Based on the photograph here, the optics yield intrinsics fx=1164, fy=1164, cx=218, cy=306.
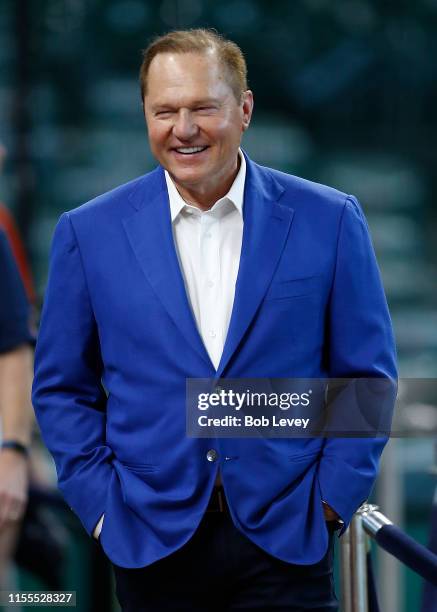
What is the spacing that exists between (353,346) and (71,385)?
39 cm

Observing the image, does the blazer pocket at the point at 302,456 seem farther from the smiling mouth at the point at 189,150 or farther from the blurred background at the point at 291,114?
the blurred background at the point at 291,114

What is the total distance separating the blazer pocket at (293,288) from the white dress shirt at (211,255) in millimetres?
58

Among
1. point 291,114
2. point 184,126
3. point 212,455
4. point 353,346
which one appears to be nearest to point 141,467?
point 212,455

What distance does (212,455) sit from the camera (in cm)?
151

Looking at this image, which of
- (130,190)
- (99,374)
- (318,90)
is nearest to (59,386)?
(99,374)

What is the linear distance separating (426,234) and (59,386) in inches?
104

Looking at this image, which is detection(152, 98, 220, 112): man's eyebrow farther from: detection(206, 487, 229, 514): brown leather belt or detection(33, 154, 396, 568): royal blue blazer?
detection(206, 487, 229, 514): brown leather belt

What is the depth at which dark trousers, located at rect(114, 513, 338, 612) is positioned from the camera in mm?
1483

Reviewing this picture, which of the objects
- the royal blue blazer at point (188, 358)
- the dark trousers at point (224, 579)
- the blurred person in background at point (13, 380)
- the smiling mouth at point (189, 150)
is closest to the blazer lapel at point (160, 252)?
the royal blue blazer at point (188, 358)

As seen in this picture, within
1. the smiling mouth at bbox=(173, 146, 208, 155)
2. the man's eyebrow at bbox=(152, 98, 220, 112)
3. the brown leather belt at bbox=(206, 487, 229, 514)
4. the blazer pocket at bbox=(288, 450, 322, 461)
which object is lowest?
the brown leather belt at bbox=(206, 487, 229, 514)

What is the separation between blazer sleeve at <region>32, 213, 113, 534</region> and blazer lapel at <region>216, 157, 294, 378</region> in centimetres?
20

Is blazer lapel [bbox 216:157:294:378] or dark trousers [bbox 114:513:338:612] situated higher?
blazer lapel [bbox 216:157:294:378]

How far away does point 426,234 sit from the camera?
4020 mm

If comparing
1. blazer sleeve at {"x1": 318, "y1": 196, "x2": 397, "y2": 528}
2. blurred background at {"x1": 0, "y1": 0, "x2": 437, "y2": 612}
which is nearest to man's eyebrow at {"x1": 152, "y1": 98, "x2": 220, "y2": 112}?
blazer sleeve at {"x1": 318, "y1": 196, "x2": 397, "y2": 528}
